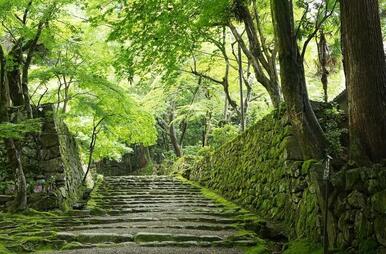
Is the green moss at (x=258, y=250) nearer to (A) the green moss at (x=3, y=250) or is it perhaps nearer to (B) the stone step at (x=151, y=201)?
(A) the green moss at (x=3, y=250)

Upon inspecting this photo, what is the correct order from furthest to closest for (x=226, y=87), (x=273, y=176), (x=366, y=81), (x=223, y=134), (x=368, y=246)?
(x=226, y=87) → (x=223, y=134) → (x=273, y=176) → (x=366, y=81) → (x=368, y=246)

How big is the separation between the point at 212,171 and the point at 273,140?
18.7ft

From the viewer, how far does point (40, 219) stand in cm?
791

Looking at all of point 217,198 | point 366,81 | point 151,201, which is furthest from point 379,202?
point 151,201

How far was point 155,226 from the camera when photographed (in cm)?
721

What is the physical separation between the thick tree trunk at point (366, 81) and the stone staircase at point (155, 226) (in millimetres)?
2310

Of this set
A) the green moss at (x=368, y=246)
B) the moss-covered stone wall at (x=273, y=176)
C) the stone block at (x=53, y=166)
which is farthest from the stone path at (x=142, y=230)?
the green moss at (x=368, y=246)

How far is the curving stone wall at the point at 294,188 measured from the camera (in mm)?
3967

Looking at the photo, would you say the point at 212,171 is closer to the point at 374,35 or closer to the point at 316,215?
the point at 316,215

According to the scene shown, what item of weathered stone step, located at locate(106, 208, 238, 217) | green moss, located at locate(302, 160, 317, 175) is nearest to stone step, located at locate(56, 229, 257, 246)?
green moss, located at locate(302, 160, 317, 175)

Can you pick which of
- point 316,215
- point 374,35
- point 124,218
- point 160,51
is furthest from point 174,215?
point 374,35

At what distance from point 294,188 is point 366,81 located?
238 cm

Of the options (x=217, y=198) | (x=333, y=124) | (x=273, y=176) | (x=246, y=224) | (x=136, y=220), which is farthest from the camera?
(x=217, y=198)

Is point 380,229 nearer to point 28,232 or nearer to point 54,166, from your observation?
point 28,232
